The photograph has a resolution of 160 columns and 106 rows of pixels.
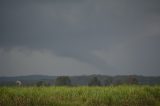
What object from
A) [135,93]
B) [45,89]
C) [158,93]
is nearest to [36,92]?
[45,89]

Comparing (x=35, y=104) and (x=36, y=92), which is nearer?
(x=35, y=104)

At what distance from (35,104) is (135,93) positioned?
6493 mm

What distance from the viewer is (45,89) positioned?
2166cm

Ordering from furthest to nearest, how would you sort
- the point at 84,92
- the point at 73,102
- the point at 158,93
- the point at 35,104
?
the point at 158,93 → the point at 84,92 → the point at 73,102 → the point at 35,104

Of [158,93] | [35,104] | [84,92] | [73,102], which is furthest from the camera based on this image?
[158,93]

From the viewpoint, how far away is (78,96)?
68.8 ft

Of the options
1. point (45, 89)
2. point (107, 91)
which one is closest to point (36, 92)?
point (45, 89)

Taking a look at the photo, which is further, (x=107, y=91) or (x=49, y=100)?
(x=107, y=91)

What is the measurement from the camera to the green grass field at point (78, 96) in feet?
62.3

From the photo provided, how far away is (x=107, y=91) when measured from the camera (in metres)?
21.6

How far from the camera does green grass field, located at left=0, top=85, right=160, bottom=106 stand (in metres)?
19.0

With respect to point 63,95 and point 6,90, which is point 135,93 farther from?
point 6,90

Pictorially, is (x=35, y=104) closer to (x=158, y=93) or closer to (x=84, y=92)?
(x=84, y=92)

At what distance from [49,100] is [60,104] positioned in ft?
2.24
